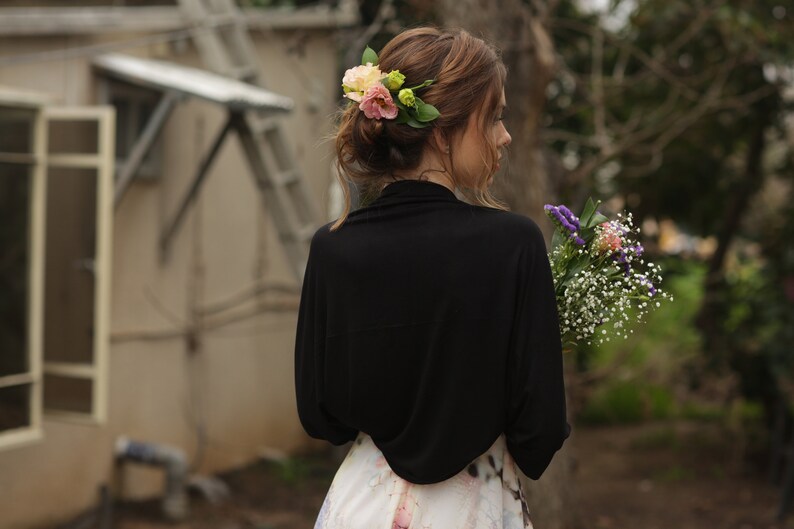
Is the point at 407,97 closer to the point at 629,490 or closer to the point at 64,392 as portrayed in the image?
the point at 64,392

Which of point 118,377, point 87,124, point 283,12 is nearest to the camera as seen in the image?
point 87,124

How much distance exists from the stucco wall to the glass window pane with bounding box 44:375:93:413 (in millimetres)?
272

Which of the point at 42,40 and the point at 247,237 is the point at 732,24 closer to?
the point at 247,237

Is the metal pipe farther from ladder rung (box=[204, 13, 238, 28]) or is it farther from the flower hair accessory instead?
the flower hair accessory

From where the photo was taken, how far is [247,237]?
358 inches

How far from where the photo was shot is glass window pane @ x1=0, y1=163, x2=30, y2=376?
20.5ft

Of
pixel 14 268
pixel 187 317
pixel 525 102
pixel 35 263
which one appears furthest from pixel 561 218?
pixel 187 317

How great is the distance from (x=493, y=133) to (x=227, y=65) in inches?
218

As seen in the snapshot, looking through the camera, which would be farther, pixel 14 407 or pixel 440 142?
pixel 14 407

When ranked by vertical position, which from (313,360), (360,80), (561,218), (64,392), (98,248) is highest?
(360,80)

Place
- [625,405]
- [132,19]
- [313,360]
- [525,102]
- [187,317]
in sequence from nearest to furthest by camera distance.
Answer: [313,360] < [525,102] < [132,19] < [187,317] < [625,405]

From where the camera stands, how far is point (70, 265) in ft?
21.9

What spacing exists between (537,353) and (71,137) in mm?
4970

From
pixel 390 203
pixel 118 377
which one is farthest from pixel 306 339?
pixel 118 377
